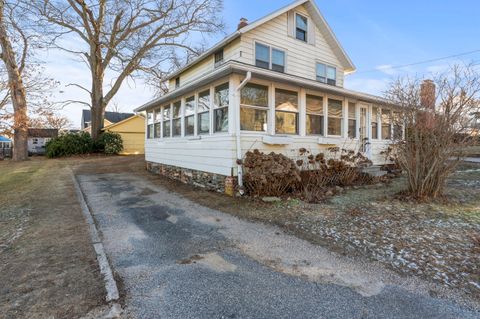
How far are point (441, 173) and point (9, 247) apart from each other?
8.41m

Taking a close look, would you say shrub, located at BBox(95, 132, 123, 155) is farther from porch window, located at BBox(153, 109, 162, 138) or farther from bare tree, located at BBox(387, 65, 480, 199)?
bare tree, located at BBox(387, 65, 480, 199)

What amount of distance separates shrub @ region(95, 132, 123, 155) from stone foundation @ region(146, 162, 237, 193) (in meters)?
10.1

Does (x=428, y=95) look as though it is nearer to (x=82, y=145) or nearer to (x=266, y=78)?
(x=266, y=78)

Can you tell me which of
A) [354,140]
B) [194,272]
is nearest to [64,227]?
[194,272]

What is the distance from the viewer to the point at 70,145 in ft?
64.5

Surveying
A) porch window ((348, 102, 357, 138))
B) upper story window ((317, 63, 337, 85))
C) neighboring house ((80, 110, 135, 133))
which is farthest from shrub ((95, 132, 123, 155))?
neighboring house ((80, 110, 135, 133))

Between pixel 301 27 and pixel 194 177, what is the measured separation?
767 centimetres

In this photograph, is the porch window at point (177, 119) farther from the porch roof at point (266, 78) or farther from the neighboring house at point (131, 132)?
the neighboring house at point (131, 132)

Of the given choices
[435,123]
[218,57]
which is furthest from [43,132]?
[435,123]

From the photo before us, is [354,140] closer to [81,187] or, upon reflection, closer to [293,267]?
[293,267]

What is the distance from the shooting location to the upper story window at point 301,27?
10545 millimetres

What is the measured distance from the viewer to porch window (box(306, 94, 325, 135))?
8453 millimetres

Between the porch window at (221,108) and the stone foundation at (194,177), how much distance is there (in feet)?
4.66

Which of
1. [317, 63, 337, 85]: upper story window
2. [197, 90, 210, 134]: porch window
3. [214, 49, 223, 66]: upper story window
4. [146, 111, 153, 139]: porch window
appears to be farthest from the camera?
[146, 111, 153, 139]: porch window
